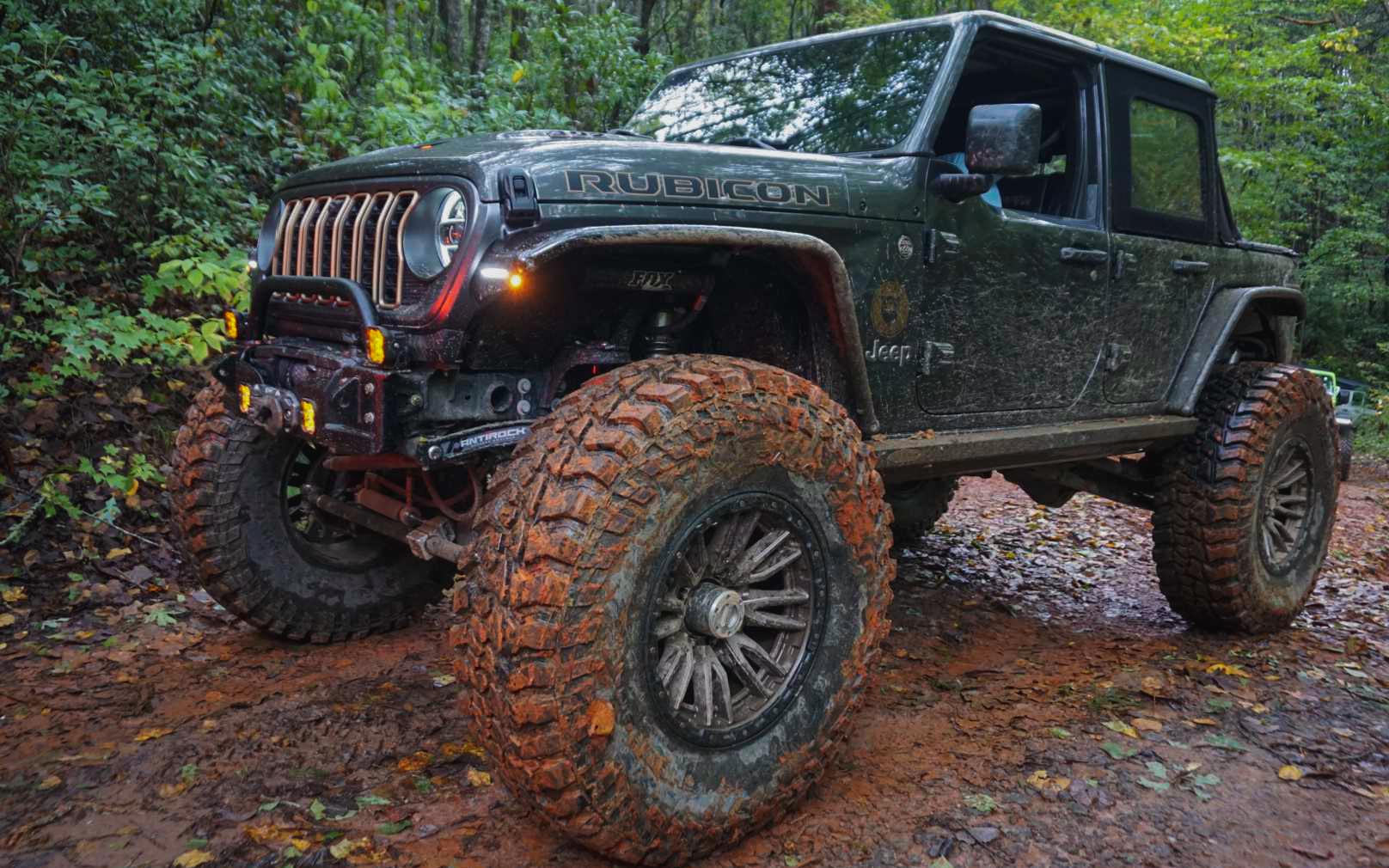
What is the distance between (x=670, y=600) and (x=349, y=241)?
Answer: 1398 millimetres

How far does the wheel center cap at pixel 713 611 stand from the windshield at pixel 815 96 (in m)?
1.65

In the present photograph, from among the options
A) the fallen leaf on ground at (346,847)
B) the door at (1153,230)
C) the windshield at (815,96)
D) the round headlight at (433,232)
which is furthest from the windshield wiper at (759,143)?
the fallen leaf on ground at (346,847)

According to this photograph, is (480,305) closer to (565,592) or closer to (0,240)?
(565,592)

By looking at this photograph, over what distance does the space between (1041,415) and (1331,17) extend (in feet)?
57.2

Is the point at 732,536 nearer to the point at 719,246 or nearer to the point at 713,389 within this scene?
the point at 713,389

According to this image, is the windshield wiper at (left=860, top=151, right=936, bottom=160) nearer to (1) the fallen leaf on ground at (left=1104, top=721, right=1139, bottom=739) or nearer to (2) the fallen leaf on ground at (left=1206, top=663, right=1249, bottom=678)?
(1) the fallen leaf on ground at (left=1104, top=721, right=1139, bottom=739)


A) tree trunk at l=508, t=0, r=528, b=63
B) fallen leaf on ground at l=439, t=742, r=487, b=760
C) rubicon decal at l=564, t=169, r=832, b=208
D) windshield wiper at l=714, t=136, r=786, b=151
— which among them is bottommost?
fallen leaf on ground at l=439, t=742, r=487, b=760

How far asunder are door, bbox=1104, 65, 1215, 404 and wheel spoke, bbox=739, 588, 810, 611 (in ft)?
6.68

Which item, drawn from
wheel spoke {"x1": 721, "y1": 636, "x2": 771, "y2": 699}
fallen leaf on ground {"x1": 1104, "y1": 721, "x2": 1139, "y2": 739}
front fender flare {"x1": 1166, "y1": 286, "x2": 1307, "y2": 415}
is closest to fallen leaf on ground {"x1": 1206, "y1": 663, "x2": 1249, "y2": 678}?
fallen leaf on ground {"x1": 1104, "y1": 721, "x2": 1139, "y2": 739}

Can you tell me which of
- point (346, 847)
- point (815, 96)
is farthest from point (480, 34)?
point (346, 847)

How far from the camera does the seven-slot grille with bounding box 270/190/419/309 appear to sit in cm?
263

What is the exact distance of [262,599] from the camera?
11.5ft

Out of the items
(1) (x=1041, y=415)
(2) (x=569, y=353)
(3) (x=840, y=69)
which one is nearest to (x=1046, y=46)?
(3) (x=840, y=69)

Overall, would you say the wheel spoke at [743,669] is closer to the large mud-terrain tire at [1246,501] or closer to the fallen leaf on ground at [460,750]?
the fallen leaf on ground at [460,750]
